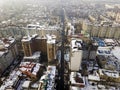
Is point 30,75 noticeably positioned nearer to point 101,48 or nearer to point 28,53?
point 28,53

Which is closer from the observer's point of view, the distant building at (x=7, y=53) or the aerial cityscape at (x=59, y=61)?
the aerial cityscape at (x=59, y=61)

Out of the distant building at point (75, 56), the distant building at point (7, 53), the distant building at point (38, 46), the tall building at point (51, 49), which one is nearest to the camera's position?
the distant building at point (75, 56)

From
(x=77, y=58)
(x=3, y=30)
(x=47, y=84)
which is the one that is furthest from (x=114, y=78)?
(x=3, y=30)

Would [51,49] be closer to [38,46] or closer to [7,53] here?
[38,46]

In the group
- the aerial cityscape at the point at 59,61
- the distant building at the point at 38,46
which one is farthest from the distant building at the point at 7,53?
the distant building at the point at 38,46

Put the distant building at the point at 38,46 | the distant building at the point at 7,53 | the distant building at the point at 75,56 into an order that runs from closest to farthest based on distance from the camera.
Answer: the distant building at the point at 75,56 → the distant building at the point at 7,53 → the distant building at the point at 38,46

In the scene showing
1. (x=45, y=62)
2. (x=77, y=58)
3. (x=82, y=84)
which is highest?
(x=77, y=58)

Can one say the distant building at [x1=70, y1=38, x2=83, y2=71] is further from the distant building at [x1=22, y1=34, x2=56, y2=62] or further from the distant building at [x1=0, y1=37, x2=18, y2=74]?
the distant building at [x1=0, y1=37, x2=18, y2=74]

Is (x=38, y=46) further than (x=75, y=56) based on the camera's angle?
Yes

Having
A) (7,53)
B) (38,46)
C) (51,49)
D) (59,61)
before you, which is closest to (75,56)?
(51,49)

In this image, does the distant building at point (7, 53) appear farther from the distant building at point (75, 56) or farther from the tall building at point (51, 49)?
the distant building at point (75, 56)

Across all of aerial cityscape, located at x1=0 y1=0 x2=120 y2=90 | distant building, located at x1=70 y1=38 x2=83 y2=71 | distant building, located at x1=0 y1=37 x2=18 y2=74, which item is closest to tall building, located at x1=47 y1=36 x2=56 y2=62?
aerial cityscape, located at x1=0 y1=0 x2=120 y2=90
